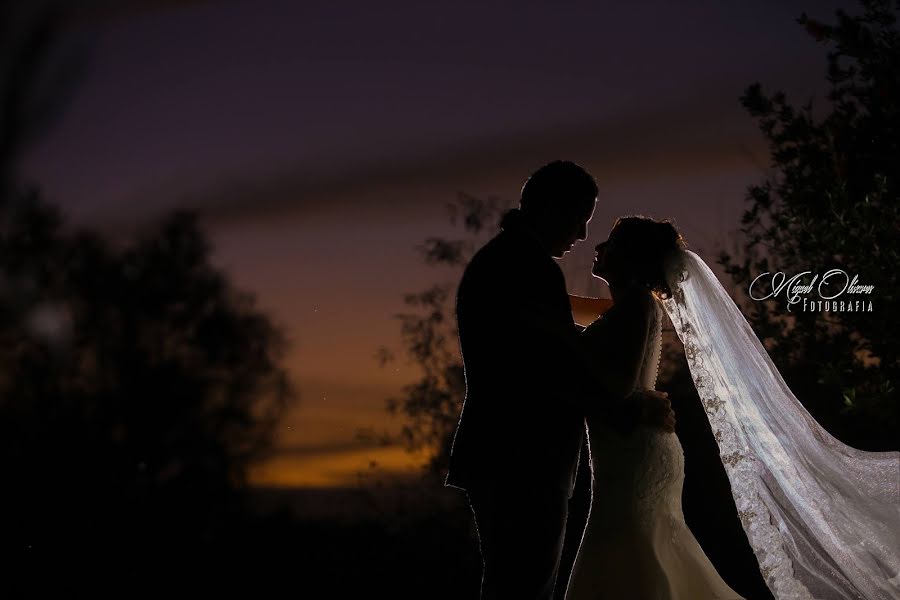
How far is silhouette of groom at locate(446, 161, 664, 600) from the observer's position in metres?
3.72

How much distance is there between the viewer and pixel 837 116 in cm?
746

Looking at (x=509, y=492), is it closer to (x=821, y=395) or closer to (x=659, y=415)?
(x=659, y=415)

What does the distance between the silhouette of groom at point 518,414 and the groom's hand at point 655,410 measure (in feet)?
3.55

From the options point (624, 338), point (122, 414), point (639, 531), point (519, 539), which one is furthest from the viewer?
point (122, 414)

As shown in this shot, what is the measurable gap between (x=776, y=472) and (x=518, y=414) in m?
1.99

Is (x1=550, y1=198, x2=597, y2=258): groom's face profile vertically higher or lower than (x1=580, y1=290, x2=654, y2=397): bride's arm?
higher

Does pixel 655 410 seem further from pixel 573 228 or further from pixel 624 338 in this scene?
pixel 573 228

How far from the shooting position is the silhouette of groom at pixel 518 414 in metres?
3.72

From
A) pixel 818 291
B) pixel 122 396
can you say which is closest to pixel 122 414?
pixel 122 396

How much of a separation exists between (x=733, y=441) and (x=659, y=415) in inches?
18.6

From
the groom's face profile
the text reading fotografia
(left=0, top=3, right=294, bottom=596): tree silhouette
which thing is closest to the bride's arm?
the groom's face profile

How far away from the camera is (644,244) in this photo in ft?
16.7

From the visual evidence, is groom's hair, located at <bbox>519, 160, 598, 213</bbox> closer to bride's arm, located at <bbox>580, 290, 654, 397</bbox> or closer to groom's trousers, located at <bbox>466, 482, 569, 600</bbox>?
bride's arm, located at <bbox>580, 290, 654, 397</bbox>

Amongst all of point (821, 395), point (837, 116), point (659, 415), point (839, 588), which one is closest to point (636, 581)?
point (659, 415)
